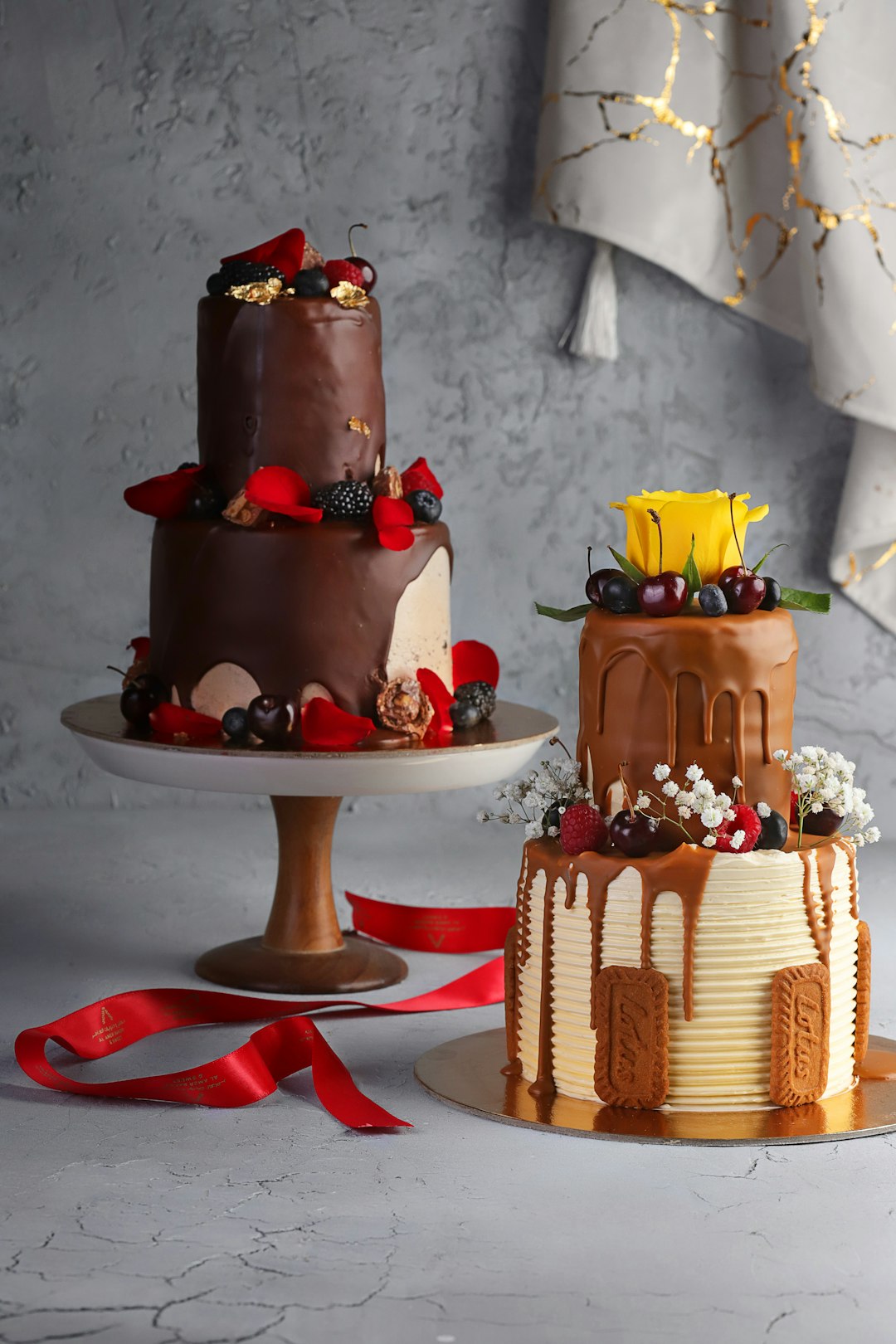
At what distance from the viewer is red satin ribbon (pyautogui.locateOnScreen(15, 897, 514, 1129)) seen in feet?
5.20

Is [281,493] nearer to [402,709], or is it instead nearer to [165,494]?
[165,494]

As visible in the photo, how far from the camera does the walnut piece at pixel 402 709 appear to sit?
1.93 metres

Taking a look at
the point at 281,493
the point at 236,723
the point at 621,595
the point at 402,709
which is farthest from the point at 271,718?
the point at 621,595

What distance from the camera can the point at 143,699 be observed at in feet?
6.56

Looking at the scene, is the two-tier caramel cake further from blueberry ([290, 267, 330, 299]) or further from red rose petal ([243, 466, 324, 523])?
blueberry ([290, 267, 330, 299])

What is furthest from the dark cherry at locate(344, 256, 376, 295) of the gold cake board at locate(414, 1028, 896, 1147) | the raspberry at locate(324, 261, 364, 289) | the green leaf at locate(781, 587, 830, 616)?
the gold cake board at locate(414, 1028, 896, 1147)

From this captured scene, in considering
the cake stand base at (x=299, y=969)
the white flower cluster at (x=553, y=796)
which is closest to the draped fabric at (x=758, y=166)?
the cake stand base at (x=299, y=969)

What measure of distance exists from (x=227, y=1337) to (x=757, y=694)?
740 mm

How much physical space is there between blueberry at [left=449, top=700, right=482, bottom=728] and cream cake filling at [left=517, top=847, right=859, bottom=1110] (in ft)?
1.75

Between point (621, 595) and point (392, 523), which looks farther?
point (392, 523)

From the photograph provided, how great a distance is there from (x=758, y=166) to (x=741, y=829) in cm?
170

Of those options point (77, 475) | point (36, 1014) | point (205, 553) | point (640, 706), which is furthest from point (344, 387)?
point (77, 475)

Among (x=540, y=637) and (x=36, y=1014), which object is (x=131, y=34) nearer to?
(x=540, y=637)

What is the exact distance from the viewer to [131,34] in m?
2.85
